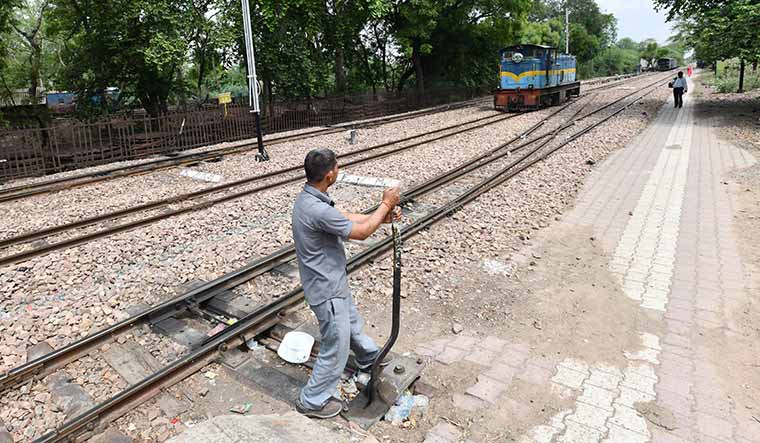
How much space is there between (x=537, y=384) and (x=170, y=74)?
21433 millimetres

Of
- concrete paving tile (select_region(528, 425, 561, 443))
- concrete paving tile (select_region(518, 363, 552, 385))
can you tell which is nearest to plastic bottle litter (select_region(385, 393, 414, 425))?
concrete paving tile (select_region(528, 425, 561, 443))

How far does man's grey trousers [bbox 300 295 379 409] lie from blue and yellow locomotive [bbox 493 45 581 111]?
2328cm

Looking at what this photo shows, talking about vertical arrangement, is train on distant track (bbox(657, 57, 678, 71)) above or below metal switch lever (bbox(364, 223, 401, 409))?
above

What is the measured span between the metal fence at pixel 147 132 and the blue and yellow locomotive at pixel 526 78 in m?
7.33

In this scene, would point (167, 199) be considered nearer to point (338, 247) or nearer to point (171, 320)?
point (171, 320)

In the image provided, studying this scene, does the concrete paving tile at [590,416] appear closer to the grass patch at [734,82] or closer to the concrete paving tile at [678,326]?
the concrete paving tile at [678,326]

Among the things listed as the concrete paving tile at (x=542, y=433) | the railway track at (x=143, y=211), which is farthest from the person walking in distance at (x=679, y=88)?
the concrete paving tile at (x=542, y=433)

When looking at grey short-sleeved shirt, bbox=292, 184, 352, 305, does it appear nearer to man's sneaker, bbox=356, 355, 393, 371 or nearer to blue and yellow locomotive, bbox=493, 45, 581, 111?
man's sneaker, bbox=356, 355, 393, 371

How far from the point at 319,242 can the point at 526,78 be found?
24430mm

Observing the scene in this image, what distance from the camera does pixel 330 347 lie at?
11.9 feet

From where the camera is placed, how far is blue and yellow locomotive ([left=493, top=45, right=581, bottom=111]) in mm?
25016

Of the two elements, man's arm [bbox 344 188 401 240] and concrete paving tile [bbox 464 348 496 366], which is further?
concrete paving tile [bbox 464 348 496 366]

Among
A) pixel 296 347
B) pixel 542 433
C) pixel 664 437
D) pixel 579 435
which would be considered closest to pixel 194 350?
pixel 296 347

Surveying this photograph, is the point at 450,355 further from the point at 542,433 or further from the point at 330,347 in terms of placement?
the point at 330,347
